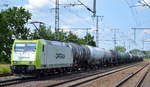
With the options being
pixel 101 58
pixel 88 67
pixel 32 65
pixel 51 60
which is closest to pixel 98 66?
pixel 101 58

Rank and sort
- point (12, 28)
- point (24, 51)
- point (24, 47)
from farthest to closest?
1. point (12, 28)
2. point (24, 47)
3. point (24, 51)

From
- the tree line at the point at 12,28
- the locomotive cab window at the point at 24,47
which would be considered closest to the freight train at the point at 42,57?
the locomotive cab window at the point at 24,47

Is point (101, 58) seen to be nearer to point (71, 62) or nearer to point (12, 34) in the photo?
point (71, 62)

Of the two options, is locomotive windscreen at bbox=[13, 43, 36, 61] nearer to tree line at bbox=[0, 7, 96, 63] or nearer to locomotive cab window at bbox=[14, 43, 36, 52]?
locomotive cab window at bbox=[14, 43, 36, 52]

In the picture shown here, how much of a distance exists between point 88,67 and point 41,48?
20.7m

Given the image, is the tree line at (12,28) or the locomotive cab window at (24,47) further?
the tree line at (12,28)

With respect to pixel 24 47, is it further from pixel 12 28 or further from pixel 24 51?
pixel 12 28

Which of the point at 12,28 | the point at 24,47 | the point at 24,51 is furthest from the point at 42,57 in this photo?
the point at 12,28

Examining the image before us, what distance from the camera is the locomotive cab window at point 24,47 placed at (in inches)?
1046

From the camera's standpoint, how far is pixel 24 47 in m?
26.9

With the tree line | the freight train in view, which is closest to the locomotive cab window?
the freight train

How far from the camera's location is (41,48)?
26.8 metres

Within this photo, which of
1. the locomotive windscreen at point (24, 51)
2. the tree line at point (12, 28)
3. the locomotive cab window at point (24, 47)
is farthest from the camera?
the tree line at point (12, 28)

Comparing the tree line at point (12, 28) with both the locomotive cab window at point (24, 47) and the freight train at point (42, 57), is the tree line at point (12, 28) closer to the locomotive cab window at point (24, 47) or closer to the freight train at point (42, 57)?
the freight train at point (42, 57)
